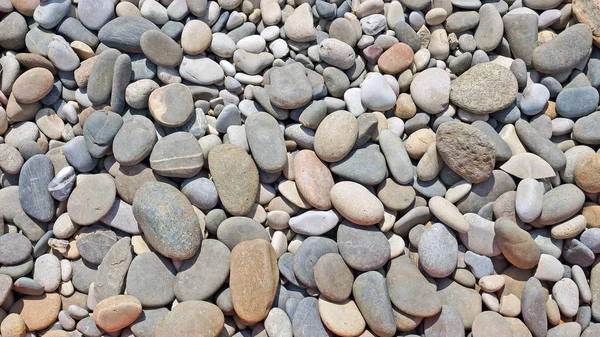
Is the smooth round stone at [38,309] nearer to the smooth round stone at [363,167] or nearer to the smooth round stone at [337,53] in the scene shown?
the smooth round stone at [363,167]

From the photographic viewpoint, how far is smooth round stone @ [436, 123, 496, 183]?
1500 millimetres

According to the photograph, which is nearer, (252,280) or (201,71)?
→ (252,280)

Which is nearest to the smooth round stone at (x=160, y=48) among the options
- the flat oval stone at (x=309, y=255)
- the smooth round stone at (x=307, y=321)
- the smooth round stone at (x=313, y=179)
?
the smooth round stone at (x=313, y=179)

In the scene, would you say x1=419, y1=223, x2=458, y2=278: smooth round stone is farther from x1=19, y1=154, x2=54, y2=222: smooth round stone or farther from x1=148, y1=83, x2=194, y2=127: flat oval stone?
x1=19, y1=154, x2=54, y2=222: smooth round stone

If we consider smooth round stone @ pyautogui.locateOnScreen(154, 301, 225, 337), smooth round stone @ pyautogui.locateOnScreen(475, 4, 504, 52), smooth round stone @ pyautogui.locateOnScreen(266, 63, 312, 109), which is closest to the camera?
smooth round stone @ pyautogui.locateOnScreen(154, 301, 225, 337)

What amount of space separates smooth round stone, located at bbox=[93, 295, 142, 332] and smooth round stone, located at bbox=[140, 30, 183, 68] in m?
0.85

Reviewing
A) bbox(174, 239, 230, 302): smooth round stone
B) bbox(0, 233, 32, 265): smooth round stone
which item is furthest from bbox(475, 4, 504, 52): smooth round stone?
bbox(0, 233, 32, 265): smooth round stone

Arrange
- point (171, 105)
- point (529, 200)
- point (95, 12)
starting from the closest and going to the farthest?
1. point (529, 200)
2. point (171, 105)
3. point (95, 12)

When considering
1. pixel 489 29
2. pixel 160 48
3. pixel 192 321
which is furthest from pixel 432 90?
pixel 192 321

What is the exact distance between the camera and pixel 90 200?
1.56 m

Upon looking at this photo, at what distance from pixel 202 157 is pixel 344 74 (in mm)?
617

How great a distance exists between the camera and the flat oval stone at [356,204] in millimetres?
1494

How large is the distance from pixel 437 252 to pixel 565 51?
93 cm

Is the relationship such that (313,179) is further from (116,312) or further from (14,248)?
(14,248)
